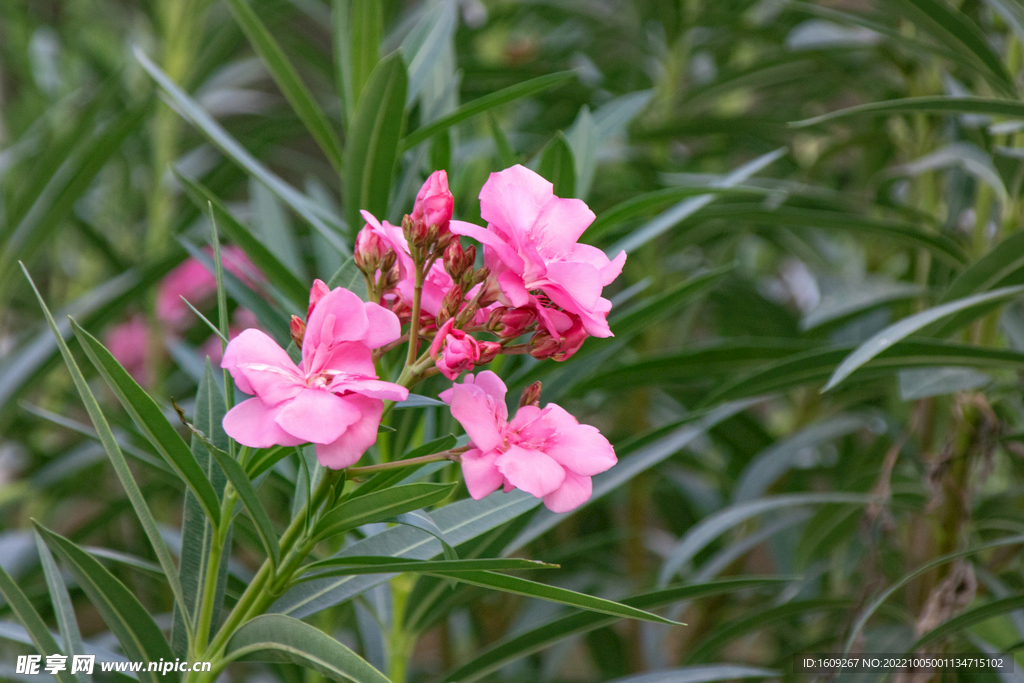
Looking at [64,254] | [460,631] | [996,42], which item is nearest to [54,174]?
[64,254]

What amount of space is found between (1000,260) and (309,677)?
72cm

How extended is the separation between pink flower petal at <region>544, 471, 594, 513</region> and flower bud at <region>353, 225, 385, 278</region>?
15cm

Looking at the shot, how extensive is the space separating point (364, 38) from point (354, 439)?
0.42 meters

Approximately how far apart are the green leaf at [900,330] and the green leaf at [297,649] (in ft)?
1.22

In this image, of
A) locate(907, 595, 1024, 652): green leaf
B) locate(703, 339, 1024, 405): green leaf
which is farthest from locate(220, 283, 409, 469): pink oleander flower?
locate(907, 595, 1024, 652): green leaf

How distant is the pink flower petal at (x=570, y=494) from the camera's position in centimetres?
38

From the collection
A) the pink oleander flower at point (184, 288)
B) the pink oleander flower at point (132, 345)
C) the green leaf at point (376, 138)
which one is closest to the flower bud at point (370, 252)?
the green leaf at point (376, 138)

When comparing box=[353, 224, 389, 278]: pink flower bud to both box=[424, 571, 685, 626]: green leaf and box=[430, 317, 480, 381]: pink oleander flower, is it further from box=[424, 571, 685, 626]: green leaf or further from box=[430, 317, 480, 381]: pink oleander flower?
box=[424, 571, 685, 626]: green leaf

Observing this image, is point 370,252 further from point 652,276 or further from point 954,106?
point 652,276

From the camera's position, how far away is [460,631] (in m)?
1.34

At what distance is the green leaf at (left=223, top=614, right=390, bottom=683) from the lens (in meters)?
0.40

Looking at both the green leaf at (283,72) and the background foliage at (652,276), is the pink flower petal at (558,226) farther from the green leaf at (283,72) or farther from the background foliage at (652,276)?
the green leaf at (283,72)

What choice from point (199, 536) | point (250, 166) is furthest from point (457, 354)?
point (250, 166)

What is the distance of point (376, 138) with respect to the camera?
596 millimetres
